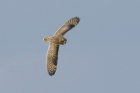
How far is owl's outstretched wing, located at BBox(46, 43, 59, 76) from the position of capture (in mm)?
67562

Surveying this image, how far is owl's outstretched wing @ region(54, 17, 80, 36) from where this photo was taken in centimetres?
6888

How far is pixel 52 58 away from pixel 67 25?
4.30 metres

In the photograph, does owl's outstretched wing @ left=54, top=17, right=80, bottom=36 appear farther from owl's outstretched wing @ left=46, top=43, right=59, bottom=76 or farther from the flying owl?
owl's outstretched wing @ left=46, top=43, right=59, bottom=76

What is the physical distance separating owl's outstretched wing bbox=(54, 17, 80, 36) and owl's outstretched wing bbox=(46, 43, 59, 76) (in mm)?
1603

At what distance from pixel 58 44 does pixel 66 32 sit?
1791mm

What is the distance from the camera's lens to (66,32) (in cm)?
6912

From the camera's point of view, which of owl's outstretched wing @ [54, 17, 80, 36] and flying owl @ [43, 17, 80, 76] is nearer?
flying owl @ [43, 17, 80, 76]

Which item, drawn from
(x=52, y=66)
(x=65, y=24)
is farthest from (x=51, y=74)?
(x=65, y=24)

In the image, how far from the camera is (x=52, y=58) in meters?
67.6

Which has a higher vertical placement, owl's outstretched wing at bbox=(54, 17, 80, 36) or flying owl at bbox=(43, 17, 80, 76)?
owl's outstretched wing at bbox=(54, 17, 80, 36)

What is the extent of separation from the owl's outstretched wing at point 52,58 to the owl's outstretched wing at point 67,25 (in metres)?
1.60

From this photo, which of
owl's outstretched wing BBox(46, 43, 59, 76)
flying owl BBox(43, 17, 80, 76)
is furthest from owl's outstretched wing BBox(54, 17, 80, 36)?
owl's outstretched wing BBox(46, 43, 59, 76)

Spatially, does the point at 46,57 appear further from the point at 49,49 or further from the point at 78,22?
the point at 78,22

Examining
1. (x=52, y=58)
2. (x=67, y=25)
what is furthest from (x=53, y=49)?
(x=67, y=25)
